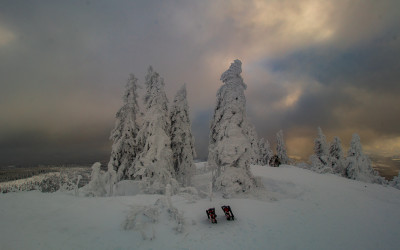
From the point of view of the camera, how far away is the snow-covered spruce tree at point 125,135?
78.0 ft

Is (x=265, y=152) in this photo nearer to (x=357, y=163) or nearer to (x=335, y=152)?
(x=335, y=152)

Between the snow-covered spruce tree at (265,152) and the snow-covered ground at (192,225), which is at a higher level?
the snow-covered spruce tree at (265,152)

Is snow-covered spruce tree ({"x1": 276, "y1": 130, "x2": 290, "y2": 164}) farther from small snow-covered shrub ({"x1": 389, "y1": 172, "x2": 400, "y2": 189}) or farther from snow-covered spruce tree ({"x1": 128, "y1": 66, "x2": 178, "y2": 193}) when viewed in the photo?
snow-covered spruce tree ({"x1": 128, "y1": 66, "x2": 178, "y2": 193})

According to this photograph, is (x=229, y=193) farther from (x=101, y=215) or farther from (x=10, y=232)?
(x=10, y=232)

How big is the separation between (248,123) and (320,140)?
109 ft

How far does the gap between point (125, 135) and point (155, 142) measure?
6013 millimetres

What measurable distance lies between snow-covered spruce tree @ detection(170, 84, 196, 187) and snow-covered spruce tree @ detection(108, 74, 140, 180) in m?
4.77

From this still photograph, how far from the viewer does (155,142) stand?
20328mm

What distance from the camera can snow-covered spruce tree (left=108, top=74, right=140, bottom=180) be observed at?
2378cm

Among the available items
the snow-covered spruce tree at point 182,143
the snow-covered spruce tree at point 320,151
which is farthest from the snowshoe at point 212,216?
the snow-covered spruce tree at point 320,151

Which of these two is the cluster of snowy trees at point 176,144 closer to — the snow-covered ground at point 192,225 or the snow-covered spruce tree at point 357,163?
the snow-covered spruce tree at point 357,163

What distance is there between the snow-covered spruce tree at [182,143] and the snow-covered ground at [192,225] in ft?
37.4

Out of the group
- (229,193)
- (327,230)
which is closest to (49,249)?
(229,193)

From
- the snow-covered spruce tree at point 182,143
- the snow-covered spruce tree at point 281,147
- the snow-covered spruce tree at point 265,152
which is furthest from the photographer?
the snow-covered spruce tree at point 265,152
